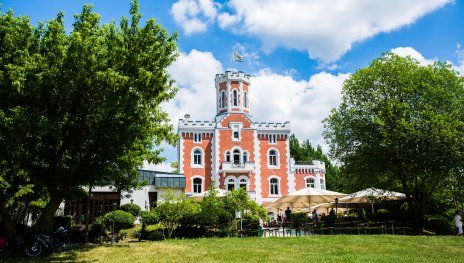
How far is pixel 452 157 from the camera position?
18875mm

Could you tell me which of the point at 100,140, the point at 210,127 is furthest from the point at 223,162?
the point at 100,140

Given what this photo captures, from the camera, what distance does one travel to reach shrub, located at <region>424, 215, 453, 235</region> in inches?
760

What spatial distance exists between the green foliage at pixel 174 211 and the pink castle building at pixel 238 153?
18986 millimetres

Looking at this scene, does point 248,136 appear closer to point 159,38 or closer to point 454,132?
point 454,132

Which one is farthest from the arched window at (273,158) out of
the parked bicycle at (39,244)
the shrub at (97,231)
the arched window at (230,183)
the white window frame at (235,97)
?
the parked bicycle at (39,244)

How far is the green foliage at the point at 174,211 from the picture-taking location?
18141mm

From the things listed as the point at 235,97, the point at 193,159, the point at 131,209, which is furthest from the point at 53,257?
the point at 235,97

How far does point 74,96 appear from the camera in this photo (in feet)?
40.0

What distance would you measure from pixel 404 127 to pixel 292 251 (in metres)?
9.50

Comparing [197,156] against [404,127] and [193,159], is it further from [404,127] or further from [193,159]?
[404,127]

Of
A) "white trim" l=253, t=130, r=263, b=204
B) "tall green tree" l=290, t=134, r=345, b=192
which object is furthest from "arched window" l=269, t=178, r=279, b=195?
"tall green tree" l=290, t=134, r=345, b=192

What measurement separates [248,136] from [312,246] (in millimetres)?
26782

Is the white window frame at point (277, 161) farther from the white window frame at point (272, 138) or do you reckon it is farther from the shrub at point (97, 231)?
the shrub at point (97, 231)

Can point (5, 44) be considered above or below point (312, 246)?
above
